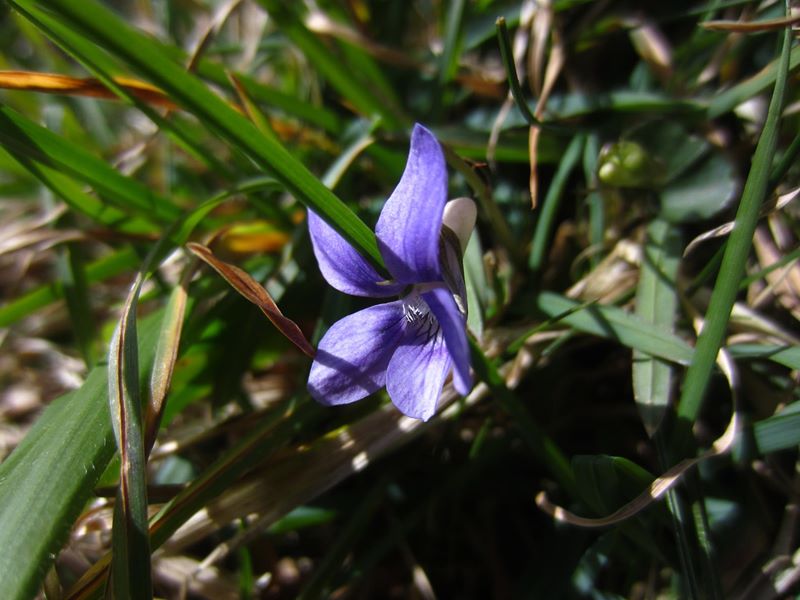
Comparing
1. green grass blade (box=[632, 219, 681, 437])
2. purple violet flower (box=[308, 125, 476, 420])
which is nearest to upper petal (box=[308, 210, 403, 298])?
purple violet flower (box=[308, 125, 476, 420])

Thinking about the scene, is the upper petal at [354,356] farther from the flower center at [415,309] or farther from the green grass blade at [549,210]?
the green grass blade at [549,210]

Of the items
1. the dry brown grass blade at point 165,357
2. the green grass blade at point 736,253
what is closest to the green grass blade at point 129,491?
the dry brown grass blade at point 165,357

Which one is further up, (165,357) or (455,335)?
(165,357)

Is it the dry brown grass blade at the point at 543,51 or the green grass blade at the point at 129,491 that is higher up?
the dry brown grass blade at the point at 543,51

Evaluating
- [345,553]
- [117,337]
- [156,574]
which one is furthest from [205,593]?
[117,337]

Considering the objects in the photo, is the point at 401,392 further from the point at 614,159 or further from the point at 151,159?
the point at 151,159

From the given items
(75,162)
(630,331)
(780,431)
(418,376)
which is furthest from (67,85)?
(780,431)

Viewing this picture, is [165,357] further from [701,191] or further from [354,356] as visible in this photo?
[701,191]
